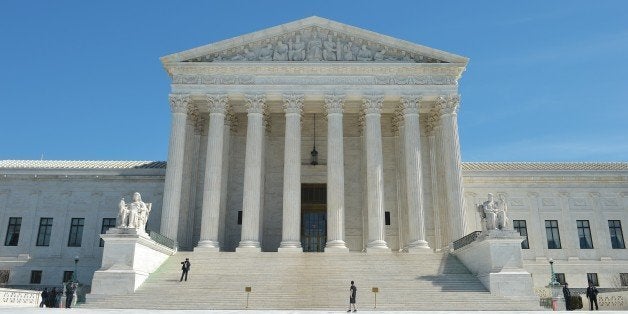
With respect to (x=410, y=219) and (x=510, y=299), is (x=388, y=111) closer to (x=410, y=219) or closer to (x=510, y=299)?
(x=410, y=219)

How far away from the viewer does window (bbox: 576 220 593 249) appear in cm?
4466

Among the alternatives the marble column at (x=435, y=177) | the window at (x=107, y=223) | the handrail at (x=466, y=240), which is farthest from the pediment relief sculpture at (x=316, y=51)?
the window at (x=107, y=223)

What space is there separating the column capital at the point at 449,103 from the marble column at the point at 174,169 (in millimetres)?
18934

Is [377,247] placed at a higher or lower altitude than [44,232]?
lower

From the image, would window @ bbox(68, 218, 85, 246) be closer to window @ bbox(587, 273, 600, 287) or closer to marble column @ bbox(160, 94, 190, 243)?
marble column @ bbox(160, 94, 190, 243)

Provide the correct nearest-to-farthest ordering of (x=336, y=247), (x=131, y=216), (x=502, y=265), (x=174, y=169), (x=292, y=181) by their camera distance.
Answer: (x=502, y=265), (x=131, y=216), (x=336, y=247), (x=292, y=181), (x=174, y=169)

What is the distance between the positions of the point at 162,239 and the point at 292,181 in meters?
9.76

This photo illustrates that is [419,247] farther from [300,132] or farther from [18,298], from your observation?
[18,298]

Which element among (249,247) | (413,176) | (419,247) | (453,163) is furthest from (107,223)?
(453,163)

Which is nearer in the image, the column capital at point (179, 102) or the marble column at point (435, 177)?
the column capital at point (179, 102)

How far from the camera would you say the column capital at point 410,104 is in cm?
4034

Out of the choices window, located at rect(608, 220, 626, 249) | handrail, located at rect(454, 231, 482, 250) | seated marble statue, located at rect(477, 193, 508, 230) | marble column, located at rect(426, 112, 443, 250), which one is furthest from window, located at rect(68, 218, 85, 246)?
window, located at rect(608, 220, 626, 249)

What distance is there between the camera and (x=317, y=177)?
45500 mm

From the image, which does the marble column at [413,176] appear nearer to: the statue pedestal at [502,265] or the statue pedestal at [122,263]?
the statue pedestal at [502,265]
